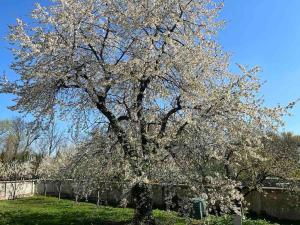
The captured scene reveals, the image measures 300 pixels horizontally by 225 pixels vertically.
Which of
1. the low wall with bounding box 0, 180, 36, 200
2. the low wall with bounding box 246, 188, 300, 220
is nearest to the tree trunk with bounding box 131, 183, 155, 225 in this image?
the low wall with bounding box 246, 188, 300, 220

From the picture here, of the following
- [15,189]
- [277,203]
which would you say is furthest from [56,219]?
[15,189]

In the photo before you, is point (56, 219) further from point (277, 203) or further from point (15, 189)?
point (15, 189)

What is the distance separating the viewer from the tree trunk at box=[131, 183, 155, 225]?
46.7 feet

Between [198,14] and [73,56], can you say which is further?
[198,14]

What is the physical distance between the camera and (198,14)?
15.3 meters

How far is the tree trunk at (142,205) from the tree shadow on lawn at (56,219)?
199cm

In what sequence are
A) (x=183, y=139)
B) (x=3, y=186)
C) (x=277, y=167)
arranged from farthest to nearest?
1. (x=3, y=186)
2. (x=277, y=167)
3. (x=183, y=139)

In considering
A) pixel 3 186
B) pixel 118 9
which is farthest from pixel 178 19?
pixel 3 186

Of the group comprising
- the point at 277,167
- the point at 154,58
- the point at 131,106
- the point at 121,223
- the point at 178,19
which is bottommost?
the point at 121,223

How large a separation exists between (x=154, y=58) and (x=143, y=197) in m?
4.55

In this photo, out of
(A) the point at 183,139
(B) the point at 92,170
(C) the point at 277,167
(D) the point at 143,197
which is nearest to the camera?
(A) the point at 183,139

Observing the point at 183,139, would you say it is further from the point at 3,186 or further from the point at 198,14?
the point at 3,186

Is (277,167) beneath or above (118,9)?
beneath

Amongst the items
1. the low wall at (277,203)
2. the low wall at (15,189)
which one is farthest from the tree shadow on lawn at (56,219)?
the low wall at (15,189)
